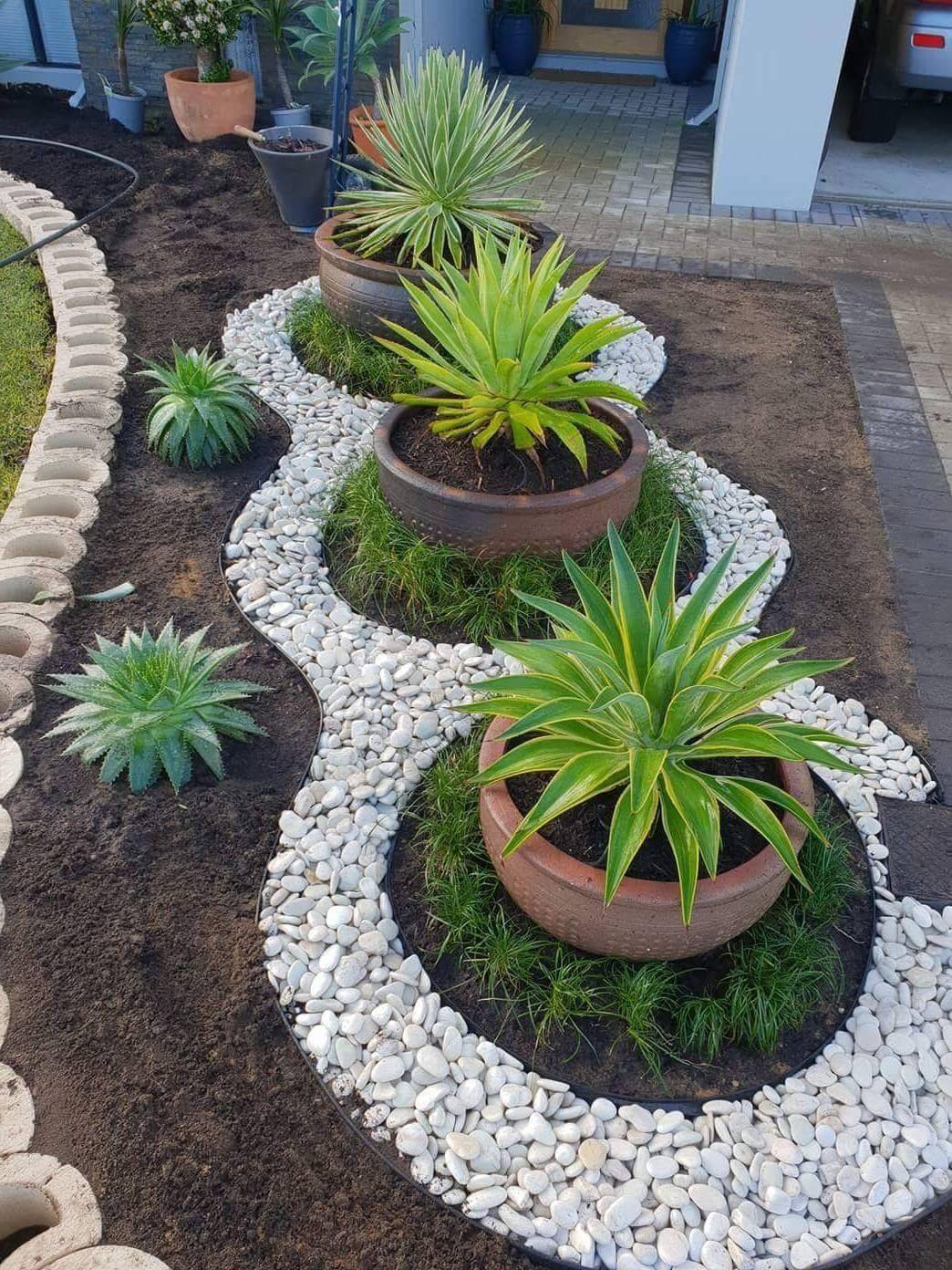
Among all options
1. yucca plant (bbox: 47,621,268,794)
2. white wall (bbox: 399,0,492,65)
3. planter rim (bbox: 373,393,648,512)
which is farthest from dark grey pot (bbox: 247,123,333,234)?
yucca plant (bbox: 47,621,268,794)

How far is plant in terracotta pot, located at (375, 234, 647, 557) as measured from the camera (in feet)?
10.5

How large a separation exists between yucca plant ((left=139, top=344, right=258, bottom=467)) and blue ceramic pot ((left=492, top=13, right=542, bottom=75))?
7656 mm

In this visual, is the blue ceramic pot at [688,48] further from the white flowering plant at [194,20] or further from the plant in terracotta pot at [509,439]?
the plant in terracotta pot at [509,439]

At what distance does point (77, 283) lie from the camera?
537 cm

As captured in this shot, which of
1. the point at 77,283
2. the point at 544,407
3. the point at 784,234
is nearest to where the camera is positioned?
the point at 544,407

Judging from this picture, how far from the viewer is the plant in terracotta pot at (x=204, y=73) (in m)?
6.78

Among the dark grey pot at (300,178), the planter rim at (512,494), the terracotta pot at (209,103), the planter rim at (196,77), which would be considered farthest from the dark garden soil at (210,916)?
the planter rim at (196,77)

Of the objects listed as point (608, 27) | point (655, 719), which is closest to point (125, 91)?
point (608, 27)

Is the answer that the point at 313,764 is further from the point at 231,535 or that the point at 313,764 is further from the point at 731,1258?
the point at 731,1258

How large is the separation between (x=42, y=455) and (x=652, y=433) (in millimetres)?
2513

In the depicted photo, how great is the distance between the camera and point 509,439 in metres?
3.46

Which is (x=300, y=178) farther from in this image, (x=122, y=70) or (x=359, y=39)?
(x=122, y=70)

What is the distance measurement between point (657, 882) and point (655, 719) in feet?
1.12

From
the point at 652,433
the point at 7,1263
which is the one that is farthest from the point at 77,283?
the point at 7,1263
